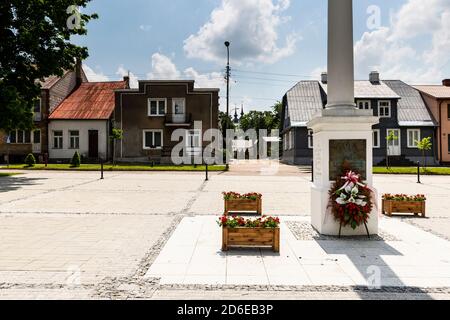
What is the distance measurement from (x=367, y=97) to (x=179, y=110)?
2012cm

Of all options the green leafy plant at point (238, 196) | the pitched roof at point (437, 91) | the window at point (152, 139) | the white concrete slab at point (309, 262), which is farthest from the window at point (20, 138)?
the pitched roof at point (437, 91)

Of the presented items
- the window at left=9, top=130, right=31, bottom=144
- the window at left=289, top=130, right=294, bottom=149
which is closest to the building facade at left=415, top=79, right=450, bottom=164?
the window at left=289, top=130, right=294, bottom=149

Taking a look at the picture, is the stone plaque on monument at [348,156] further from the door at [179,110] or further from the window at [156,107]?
the window at [156,107]

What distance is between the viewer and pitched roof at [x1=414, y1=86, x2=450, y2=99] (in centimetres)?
3766

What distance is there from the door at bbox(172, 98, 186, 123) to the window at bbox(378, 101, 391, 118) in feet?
69.6

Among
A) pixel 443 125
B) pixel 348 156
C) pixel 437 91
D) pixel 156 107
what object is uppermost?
pixel 437 91

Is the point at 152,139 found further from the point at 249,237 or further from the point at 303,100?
the point at 249,237

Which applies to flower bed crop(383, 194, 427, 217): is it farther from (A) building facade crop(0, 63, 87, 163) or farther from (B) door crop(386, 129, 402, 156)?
(A) building facade crop(0, 63, 87, 163)

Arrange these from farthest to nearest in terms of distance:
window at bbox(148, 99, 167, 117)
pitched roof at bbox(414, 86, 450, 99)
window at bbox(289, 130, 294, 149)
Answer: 1. window at bbox(289, 130, 294, 149)
2. pitched roof at bbox(414, 86, 450, 99)
3. window at bbox(148, 99, 167, 117)

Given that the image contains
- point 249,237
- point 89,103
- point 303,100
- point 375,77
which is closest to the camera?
point 249,237

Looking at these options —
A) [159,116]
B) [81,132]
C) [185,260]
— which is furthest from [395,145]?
[185,260]

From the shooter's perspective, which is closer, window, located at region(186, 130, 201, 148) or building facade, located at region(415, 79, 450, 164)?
window, located at region(186, 130, 201, 148)

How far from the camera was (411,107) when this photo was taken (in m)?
39.0
